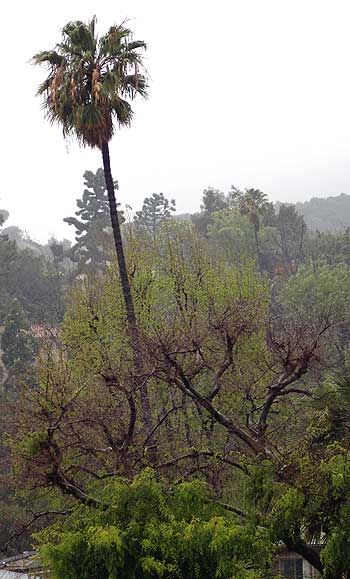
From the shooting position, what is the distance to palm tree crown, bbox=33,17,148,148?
1950 cm

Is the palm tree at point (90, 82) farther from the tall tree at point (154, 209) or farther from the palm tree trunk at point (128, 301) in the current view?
the tall tree at point (154, 209)

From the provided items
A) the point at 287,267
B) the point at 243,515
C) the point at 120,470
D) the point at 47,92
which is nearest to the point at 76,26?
the point at 47,92

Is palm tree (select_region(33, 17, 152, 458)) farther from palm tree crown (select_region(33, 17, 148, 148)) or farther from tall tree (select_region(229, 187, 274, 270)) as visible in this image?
tall tree (select_region(229, 187, 274, 270))

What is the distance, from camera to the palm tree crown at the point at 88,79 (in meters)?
19.5

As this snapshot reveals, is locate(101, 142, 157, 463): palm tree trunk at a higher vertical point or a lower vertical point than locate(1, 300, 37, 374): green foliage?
higher

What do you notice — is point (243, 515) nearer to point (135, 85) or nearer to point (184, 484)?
point (184, 484)

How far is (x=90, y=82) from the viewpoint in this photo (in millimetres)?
19812

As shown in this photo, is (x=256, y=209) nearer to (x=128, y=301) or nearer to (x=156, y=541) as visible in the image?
(x=128, y=301)

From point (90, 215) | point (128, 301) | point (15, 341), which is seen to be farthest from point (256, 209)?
point (128, 301)

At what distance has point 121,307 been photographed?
2641 centimetres

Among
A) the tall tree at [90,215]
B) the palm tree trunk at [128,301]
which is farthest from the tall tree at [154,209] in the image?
the palm tree trunk at [128,301]

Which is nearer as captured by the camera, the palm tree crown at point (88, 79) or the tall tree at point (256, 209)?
the palm tree crown at point (88, 79)

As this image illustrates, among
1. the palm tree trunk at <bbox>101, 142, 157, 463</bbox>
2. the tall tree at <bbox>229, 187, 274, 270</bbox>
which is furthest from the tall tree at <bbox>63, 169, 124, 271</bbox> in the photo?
the palm tree trunk at <bbox>101, 142, 157, 463</bbox>

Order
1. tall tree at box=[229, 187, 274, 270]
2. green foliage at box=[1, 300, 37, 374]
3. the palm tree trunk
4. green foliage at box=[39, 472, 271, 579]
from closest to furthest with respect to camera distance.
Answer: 1. green foliage at box=[39, 472, 271, 579]
2. the palm tree trunk
3. green foliage at box=[1, 300, 37, 374]
4. tall tree at box=[229, 187, 274, 270]
